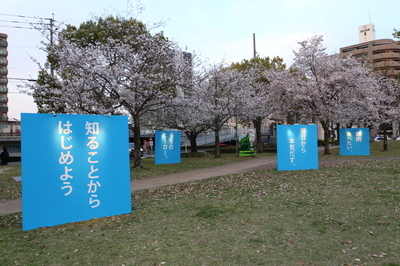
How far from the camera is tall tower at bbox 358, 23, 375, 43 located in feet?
287

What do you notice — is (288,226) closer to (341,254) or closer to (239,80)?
(341,254)

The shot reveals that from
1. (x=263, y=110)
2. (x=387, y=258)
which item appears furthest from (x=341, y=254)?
(x=263, y=110)

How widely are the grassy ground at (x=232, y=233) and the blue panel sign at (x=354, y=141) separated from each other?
1457cm

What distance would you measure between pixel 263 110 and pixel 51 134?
77.4ft

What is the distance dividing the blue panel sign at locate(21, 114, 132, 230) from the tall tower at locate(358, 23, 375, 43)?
9755cm

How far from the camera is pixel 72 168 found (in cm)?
610

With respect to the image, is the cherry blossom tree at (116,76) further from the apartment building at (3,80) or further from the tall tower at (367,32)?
the tall tower at (367,32)

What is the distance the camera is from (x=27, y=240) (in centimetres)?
521

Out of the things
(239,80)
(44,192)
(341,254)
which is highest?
(239,80)

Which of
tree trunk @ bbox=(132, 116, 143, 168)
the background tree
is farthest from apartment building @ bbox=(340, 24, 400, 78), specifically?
tree trunk @ bbox=(132, 116, 143, 168)

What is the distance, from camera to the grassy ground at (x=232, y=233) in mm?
4301

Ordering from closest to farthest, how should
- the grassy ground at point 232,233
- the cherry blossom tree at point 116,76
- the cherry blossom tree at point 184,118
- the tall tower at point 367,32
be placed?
the grassy ground at point 232,233 < the cherry blossom tree at point 116,76 < the cherry blossom tree at point 184,118 < the tall tower at point 367,32

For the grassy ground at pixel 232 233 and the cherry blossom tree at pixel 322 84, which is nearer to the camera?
the grassy ground at pixel 232 233

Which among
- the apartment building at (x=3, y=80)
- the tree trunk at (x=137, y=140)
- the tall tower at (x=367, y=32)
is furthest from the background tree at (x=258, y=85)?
the tall tower at (x=367, y=32)
